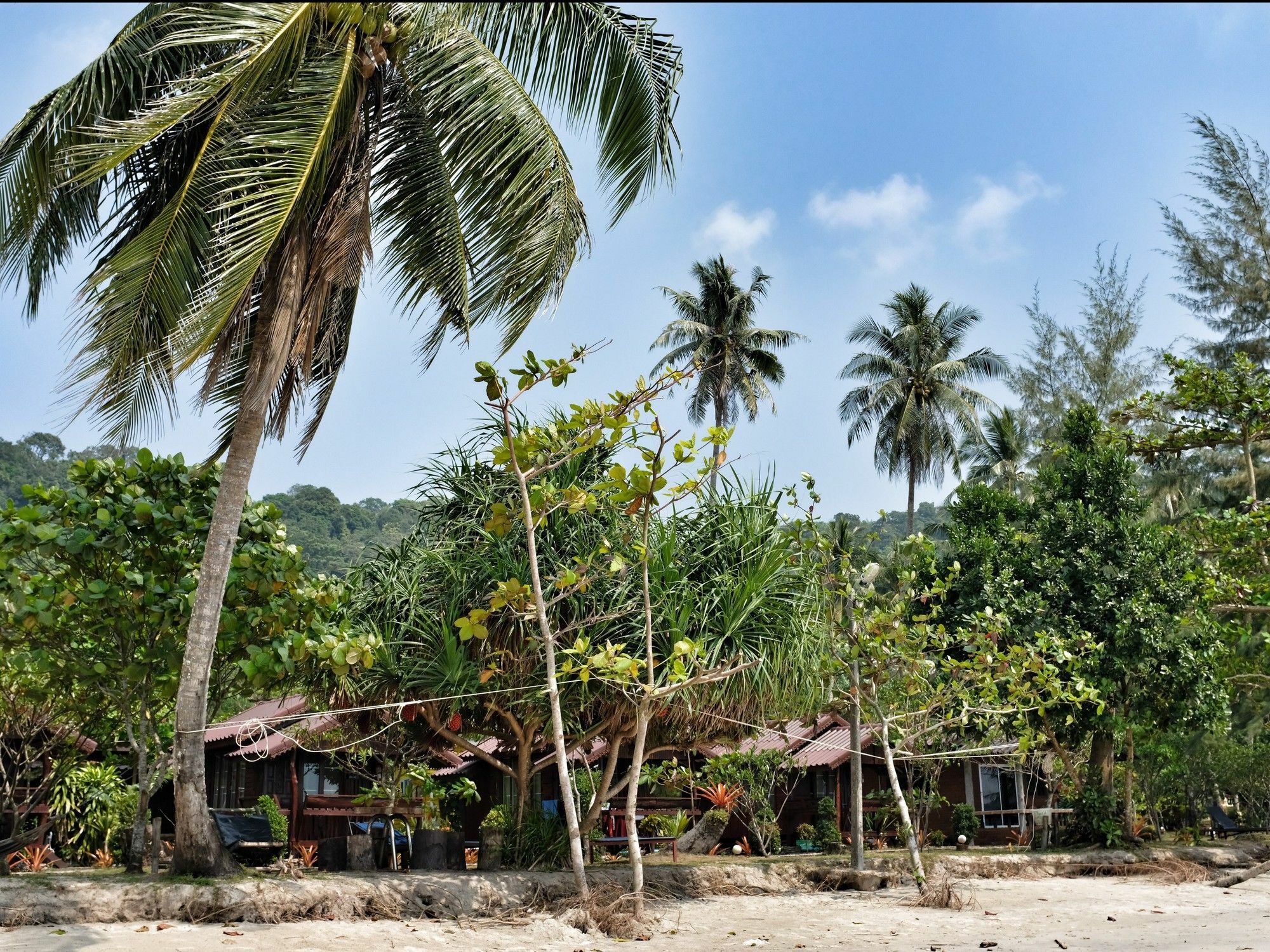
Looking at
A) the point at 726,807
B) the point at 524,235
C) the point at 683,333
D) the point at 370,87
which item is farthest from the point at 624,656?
the point at 683,333

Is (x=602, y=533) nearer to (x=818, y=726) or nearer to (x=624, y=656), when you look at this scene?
(x=624, y=656)

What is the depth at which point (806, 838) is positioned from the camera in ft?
61.6

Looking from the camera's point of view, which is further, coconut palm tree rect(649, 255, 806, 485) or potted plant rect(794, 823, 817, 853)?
coconut palm tree rect(649, 255, 806, 485)

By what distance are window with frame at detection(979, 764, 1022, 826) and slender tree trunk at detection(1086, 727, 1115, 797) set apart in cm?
551

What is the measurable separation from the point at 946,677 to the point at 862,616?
557 centimetres

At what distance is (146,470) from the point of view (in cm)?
948

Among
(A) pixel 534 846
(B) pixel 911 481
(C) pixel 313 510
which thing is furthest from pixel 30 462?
(A) pixel 534 846

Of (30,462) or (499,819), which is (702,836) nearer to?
(499,819)

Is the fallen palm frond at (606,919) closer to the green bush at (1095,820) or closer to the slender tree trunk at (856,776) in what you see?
the slender tree trunk at (856,776)

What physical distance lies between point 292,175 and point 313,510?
Result: 45.3m

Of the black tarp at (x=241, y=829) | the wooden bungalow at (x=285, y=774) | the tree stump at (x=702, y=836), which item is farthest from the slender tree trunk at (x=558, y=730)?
the tree stump at (x=702, y=836)

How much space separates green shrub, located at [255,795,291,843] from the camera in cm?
1661

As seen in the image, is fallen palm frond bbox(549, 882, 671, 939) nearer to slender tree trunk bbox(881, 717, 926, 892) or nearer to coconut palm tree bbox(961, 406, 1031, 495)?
slender tree trunk bbox(881, 717, 926, 892)

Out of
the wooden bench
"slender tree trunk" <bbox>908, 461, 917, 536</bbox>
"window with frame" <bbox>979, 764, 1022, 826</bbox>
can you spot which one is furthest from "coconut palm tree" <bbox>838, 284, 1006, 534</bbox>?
the wooden bench
